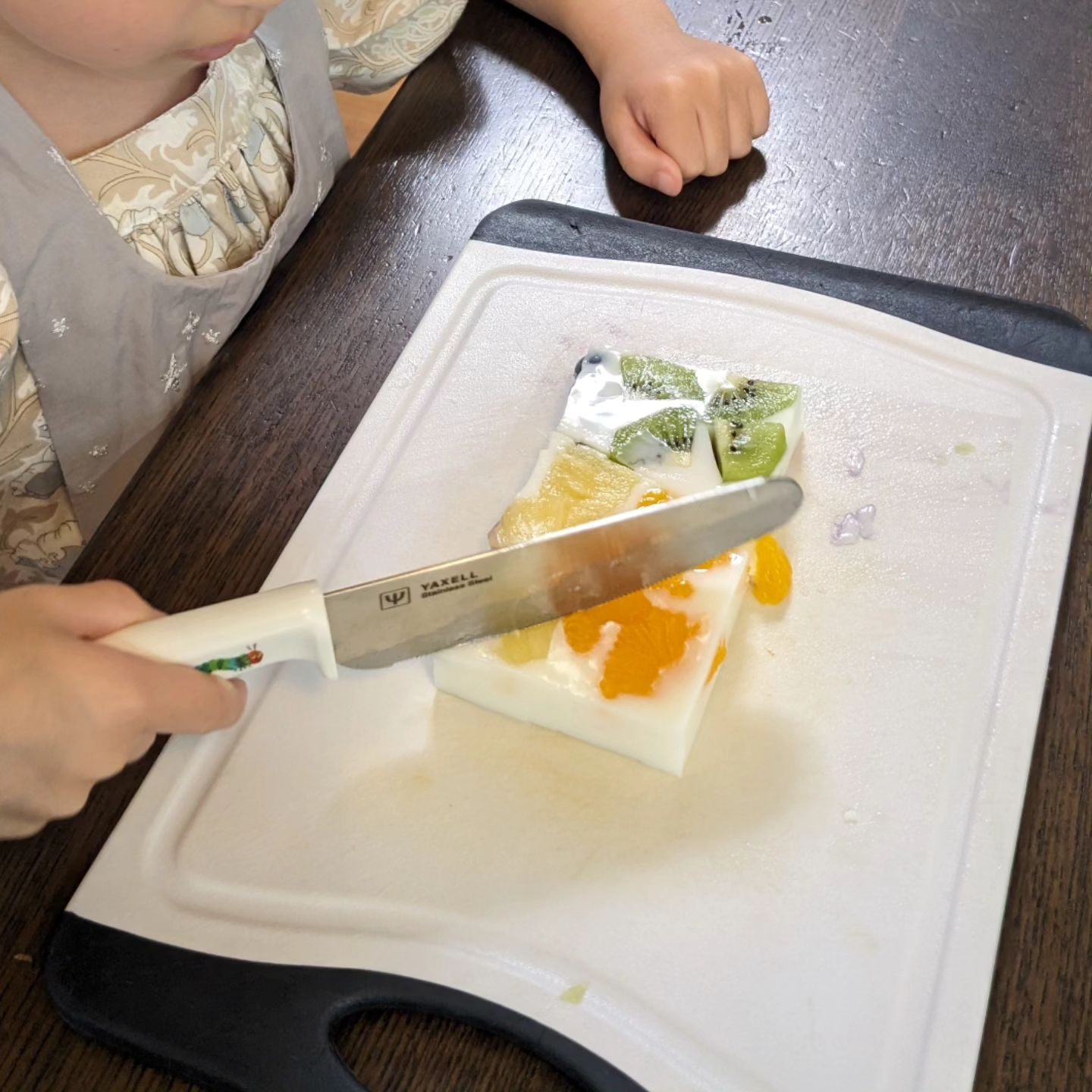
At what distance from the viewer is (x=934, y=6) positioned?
1.23 metres

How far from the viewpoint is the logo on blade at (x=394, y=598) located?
704 millimetres

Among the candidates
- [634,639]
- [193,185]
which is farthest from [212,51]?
[634,639]

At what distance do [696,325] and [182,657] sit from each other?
1.77 ft

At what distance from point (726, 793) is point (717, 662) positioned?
9 centimetres

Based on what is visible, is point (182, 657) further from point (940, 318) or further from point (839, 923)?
point (940, 318)

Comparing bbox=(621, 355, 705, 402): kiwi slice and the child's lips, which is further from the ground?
the child's lips

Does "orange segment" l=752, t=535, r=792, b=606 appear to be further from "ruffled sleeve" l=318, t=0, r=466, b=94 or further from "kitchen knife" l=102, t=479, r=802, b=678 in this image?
"ruffled sleeve" l=318, t=0, r=466, b=94

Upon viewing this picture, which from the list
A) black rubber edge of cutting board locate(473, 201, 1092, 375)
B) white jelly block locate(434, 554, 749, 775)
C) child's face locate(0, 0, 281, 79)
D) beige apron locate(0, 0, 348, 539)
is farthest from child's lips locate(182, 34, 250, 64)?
white jelly block locate(434, 554, 749, 775)

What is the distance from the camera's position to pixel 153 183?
0.99 meters

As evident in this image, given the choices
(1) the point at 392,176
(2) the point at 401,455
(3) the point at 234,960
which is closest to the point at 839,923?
(3) the point at 234,960

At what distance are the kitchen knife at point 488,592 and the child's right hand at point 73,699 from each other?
0.03 metres

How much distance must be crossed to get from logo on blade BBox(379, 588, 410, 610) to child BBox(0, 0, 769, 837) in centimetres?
11

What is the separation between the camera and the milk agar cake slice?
0.74m

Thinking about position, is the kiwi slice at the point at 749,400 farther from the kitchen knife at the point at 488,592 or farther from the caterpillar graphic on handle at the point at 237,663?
the caterpillar graphic on handle at the point at 237,663
